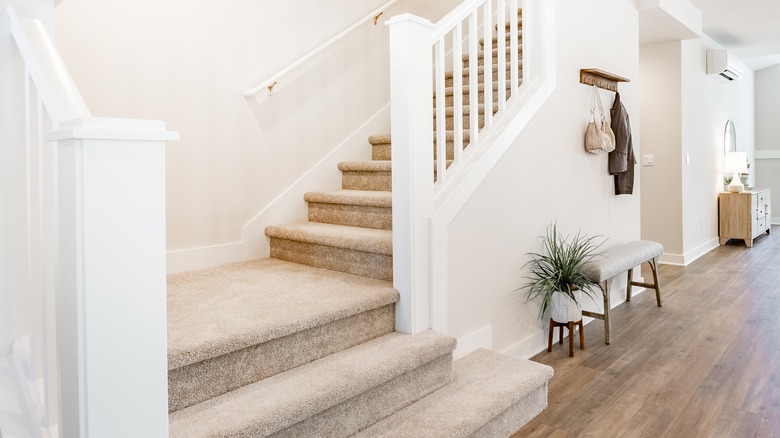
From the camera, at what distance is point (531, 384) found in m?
2.25

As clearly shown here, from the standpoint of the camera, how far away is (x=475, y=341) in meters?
2.64

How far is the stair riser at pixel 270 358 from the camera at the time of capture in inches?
64.0

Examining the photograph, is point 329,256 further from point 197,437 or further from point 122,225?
point 122,225

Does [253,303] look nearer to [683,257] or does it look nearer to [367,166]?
[367,166]

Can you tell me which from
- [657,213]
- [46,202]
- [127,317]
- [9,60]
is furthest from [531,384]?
[657,213]

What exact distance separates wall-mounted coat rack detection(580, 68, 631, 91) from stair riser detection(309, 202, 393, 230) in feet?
5.59

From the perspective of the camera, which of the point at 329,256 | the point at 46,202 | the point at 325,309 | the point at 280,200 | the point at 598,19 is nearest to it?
the point at 46,202

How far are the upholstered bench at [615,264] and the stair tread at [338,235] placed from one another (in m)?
1.31

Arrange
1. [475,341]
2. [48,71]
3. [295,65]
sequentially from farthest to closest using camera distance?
[295,65] → [475,341] → [48,71]

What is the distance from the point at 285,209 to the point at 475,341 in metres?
1.37

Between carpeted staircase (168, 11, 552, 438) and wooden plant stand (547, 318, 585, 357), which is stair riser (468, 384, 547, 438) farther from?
wooden plant stand (547, 318, 585, 357)

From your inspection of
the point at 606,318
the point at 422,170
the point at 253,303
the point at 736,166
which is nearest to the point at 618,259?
the point at 606,318

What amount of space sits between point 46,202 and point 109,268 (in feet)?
2.35

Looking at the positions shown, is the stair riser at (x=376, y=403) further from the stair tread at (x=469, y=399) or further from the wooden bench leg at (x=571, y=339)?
the wooden bench leg at (x=571, y=339)
